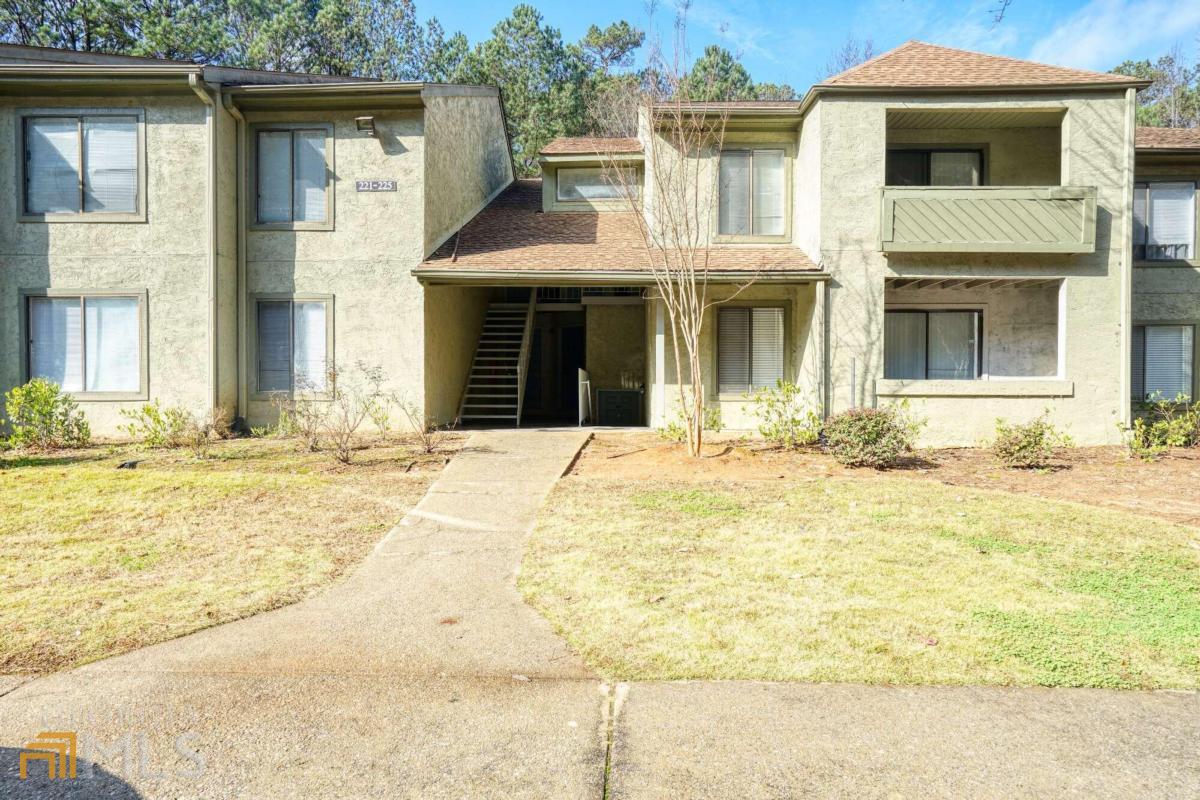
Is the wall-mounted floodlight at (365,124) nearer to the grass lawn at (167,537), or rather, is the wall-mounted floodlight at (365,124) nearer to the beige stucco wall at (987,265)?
the grass lawn at (167,537)

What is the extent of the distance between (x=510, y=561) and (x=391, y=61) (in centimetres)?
3431

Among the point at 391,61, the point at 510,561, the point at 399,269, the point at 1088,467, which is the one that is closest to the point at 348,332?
the point at 399,269

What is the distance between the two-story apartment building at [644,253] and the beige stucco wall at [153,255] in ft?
0.12

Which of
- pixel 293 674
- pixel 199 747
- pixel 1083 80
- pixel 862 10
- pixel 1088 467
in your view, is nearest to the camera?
pixel 199 747

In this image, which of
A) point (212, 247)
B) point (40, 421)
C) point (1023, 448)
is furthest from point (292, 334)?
point (1023, 448)

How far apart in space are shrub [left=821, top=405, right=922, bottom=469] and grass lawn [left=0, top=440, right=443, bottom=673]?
225 inches

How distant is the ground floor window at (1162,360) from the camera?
1339 centimetres

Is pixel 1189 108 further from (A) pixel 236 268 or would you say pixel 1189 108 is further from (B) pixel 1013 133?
(A) pixel 236 268

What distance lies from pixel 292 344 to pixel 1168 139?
1721cm

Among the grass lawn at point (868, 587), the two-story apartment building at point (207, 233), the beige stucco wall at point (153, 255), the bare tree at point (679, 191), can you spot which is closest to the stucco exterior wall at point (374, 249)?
the two-story apartment building at point (207, 233)

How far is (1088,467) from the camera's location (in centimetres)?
994

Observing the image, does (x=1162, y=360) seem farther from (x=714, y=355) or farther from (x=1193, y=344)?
(x=714, y=355)

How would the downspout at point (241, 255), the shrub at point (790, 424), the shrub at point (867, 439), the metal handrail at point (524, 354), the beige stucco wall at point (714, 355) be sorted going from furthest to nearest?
the metal handrail at point (524, 354) → the beige stucco wall at point (714, 355) → the downspout at point (241, 255) → the shrub at point (790, 424) → the shrub at point (867, 439)

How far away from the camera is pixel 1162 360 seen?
13.4 metres
